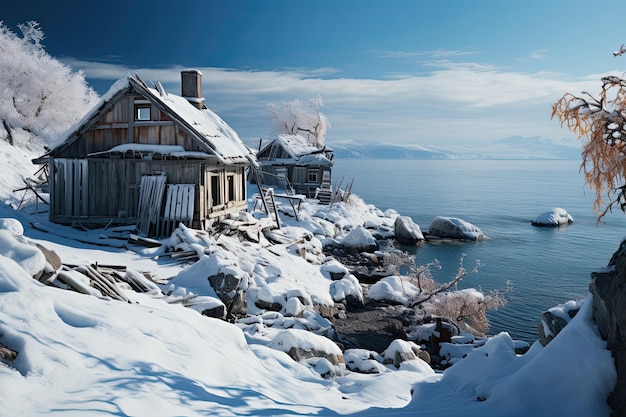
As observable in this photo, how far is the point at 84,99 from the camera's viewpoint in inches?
1919

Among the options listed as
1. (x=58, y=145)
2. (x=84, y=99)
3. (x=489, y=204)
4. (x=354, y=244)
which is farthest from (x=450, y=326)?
(x=489, y=204)

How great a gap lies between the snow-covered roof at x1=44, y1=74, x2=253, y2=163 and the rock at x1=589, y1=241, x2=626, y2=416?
15492mm

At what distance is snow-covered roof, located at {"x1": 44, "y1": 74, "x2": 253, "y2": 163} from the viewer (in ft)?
61.7

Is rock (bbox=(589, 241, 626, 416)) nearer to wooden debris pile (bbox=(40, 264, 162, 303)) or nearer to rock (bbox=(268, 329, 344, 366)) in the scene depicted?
rock (bbox=(268, 329, 344, 366))

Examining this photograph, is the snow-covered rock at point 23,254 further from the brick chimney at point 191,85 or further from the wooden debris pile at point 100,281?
the brick chimney at point 191,85

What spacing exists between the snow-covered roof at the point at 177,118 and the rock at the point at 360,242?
44.1 ft

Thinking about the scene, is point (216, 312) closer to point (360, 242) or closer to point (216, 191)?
point (216, 191)

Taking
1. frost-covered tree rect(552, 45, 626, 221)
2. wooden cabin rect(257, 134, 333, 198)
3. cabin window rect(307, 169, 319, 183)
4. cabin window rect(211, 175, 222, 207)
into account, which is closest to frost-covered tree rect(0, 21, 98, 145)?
wooden cabin rect(257, 134, 333, 198)

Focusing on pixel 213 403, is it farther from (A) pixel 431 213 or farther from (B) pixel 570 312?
(A) pixel 431 213

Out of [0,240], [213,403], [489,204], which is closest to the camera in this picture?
[213,403]

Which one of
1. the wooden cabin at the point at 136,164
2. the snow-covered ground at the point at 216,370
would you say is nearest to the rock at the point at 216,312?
the snow-covered ground at the point at 216,370

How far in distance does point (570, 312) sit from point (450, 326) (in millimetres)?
10227

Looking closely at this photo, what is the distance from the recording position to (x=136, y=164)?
64.5 feet

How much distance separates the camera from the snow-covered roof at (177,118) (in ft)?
61.7
